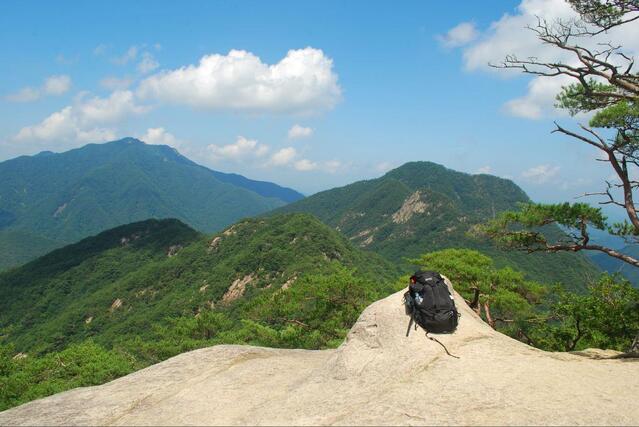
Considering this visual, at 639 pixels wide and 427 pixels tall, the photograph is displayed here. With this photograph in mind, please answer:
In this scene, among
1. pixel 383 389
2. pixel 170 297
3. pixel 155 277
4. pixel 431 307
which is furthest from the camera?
pixel 155 277

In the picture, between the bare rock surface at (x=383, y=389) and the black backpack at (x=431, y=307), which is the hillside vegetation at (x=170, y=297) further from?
the black backpack at (x=431, y=307)

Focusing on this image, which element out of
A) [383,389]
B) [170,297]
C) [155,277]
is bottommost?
[170,297]

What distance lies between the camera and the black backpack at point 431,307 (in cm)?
1008

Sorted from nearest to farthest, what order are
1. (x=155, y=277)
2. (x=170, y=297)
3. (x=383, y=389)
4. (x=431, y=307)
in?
(x=383, y=389) → (x=431, y=307) → (x=170, y=297) → (x=155, y=277)

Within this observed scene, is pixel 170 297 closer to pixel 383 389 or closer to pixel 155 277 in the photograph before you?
pixel 155 277

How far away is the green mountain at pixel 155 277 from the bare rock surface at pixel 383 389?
46157 millimetres

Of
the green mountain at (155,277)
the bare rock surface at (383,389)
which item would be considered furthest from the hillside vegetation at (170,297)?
the bare rock surface at (383,389)

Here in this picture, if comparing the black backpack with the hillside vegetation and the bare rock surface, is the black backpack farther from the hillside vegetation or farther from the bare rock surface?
the hillside vegetation

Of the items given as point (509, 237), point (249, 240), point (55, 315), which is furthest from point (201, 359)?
point (55, 315)

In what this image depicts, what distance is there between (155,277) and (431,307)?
125185mm

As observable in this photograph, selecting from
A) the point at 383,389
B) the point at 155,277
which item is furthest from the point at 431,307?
the point at 155,277

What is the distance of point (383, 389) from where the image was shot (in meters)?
8.65

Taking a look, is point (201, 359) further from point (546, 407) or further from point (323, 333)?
point (323, 333)

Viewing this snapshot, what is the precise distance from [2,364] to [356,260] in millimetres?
90846
